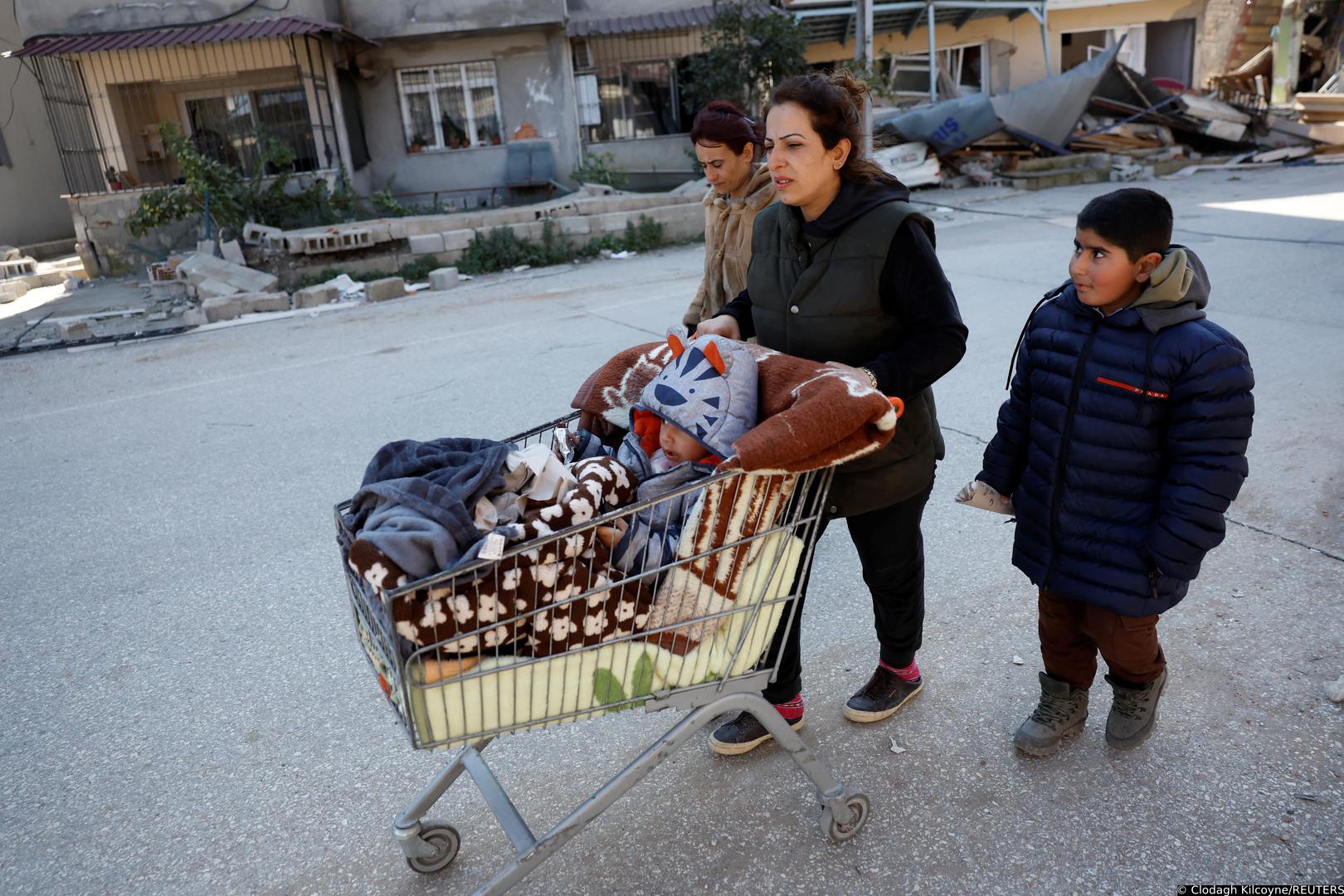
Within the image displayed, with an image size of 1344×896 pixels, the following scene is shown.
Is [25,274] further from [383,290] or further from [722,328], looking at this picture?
[722,328]

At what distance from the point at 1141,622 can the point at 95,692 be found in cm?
322

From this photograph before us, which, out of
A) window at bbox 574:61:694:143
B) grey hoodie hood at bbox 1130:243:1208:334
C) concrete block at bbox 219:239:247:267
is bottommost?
concrete block at bbox 219:239:247:267

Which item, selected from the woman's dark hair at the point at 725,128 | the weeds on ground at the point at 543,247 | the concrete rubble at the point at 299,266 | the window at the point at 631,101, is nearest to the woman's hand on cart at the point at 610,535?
the woman's dark hair at the point at 725,128

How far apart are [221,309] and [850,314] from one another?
8.97 m

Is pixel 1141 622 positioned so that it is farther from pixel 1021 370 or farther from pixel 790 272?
pixel 790 272

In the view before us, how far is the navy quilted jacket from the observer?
6.68ft

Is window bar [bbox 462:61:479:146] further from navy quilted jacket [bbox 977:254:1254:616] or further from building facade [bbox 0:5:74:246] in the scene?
navy quilted jacket [bbox 977:254:1254:616]

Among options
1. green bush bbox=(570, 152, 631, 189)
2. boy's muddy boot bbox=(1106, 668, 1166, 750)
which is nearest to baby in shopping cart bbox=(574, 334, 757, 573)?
boy's muddy boot bbox=(1106, 668, 1166, 750)

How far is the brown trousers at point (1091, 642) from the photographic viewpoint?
228cm

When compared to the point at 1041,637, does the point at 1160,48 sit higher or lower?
higher

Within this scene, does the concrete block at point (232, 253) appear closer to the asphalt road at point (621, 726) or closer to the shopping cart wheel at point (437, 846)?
the asphalt road at point (621, 726)

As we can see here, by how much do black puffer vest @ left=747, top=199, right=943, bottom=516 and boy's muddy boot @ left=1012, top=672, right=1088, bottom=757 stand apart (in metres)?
0.68

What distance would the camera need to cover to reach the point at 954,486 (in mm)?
4184

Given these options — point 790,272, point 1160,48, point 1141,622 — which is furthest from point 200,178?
point 1160,48
